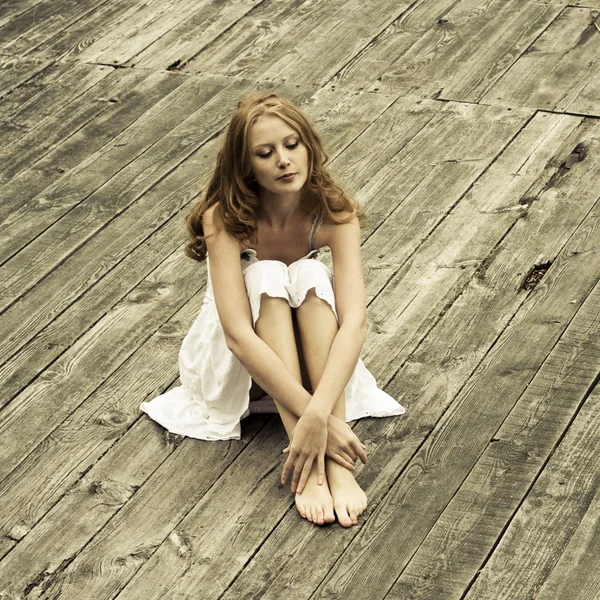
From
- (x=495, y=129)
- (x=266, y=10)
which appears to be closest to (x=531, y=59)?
(x=495, y=129)

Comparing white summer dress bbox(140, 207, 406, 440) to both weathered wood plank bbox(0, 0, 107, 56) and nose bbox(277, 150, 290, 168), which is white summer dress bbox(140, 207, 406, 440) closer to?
nose bbox(277, 150, 290, 168)

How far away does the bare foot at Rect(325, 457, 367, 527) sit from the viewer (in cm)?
229

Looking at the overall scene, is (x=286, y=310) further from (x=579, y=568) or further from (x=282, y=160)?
(x=579, y=568)

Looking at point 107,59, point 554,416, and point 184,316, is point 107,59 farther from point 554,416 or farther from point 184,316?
point 554,416

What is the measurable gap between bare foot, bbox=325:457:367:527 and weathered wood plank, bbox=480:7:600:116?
184 centimetres

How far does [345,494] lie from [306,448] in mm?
133

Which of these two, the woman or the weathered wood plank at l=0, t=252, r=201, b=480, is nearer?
the woman

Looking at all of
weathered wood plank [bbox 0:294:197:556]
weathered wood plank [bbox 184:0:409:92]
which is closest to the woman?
weathered wood plank [bbox 0:294:197:556]

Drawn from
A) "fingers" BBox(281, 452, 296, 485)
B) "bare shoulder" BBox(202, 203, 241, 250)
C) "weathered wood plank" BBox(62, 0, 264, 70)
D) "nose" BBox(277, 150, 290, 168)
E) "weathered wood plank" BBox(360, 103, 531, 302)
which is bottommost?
"weathered wood plank" BBox(360, 103, 531, 302)

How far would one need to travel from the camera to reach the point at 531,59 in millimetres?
3969

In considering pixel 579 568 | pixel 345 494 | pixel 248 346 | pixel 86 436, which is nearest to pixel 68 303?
pixel 86 436

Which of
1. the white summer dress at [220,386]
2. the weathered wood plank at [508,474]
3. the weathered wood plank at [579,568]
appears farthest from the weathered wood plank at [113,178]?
the weathered wood plank at [579,568]

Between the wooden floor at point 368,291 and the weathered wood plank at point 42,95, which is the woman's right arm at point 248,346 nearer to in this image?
the wooden floor at point 368,291

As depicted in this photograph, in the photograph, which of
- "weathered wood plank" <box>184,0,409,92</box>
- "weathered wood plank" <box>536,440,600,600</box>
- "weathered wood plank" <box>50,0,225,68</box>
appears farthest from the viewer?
"weathered wood plank" <box>50,0,225,68</box>
